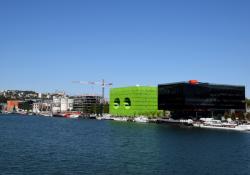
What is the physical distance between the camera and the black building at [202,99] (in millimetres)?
186750

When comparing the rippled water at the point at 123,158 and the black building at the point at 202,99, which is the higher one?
the black building at the point at 202,99

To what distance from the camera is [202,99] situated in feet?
617

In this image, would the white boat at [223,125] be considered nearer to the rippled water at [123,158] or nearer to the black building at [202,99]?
the black building at [202,99]

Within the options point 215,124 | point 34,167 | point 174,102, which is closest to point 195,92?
point 174,102

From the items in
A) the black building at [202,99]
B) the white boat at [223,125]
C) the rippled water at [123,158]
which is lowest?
the rippled water at [123,158]

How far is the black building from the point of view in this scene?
186750 millimetres

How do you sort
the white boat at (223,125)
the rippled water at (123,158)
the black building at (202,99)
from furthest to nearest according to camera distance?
1. the black building at (202,99)
2. the white boat at (223,125)
3. the rippled water at (123,158)

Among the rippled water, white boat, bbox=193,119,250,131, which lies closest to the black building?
white boat, bbox=193,119,250,131

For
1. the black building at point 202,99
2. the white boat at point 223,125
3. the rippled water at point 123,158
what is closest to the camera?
the rippled water at point 123,158

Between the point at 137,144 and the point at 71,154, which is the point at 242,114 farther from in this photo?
the point at 71,154

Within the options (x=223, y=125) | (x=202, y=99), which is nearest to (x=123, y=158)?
(x=223, y=125)

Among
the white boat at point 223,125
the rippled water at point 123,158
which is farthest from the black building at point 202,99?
the rippled water at point 123,158

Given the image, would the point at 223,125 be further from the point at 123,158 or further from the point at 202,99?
the point at 123,158

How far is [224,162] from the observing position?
6212 cm
